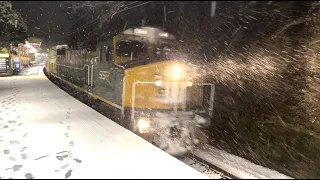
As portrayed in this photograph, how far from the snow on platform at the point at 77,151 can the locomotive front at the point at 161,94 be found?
3.34ft

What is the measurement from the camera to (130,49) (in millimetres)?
7328

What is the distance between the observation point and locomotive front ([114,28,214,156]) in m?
6.41

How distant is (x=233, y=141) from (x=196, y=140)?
3464 millimetres

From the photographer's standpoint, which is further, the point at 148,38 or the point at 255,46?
the point at 255,46

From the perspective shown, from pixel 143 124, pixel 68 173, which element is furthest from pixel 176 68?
pixel 68 173

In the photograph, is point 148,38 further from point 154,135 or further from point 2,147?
point 2,147

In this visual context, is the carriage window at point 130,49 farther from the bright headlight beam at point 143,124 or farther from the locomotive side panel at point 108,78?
the bright headlight beam at point 143,124

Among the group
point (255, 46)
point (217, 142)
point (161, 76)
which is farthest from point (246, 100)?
point (161, 76)

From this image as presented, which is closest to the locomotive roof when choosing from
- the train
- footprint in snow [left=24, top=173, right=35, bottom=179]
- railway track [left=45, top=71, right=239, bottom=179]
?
the train

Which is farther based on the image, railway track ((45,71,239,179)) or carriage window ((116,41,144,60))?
carriage window ((116,41,144,60))

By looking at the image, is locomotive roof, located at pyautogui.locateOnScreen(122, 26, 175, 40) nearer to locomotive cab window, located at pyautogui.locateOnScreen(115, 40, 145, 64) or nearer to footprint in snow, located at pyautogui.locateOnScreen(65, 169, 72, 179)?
locomotive cab window, located at pyautogui.locateOnScreen(115, 40, 145, 64)

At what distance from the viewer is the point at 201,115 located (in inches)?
277

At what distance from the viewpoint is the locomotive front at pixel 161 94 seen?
21.0 feet

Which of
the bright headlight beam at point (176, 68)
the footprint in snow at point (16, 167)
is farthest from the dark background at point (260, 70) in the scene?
the footprint in snow at point (16, 167)
